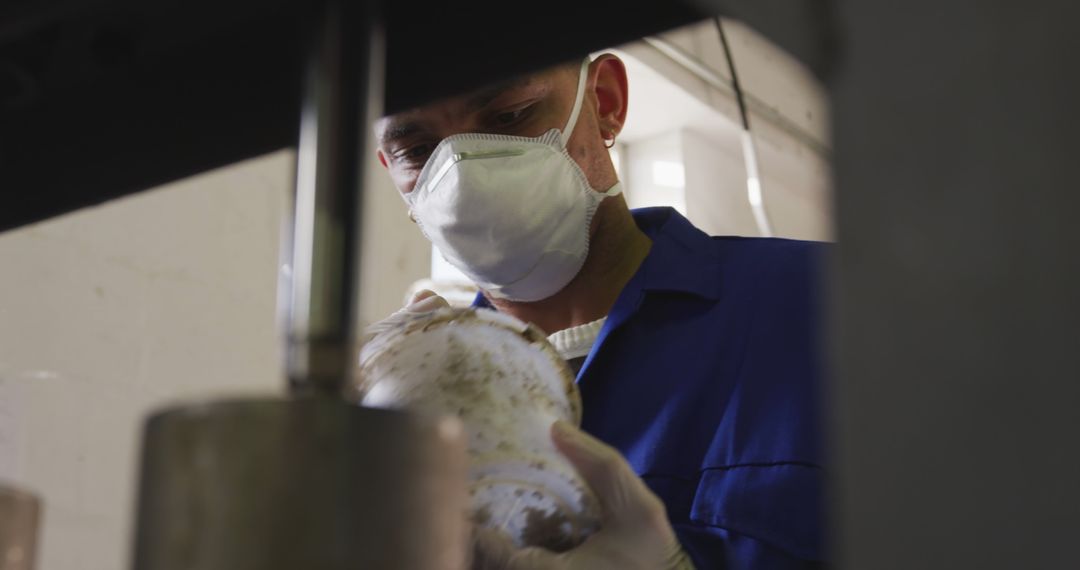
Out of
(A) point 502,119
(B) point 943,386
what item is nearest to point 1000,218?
(B) point 943,386

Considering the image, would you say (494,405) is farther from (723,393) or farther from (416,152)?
(416,152)

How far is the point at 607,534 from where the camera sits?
2.07ft

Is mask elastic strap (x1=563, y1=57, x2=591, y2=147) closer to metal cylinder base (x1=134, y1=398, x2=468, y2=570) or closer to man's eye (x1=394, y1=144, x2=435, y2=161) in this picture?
man's eye (x1=394, y1=144, x2=435, y2=161)

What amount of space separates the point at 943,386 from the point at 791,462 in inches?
30.2

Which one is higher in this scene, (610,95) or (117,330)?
(610,95)

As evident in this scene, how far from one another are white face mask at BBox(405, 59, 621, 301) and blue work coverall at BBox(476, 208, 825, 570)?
3.5 inches

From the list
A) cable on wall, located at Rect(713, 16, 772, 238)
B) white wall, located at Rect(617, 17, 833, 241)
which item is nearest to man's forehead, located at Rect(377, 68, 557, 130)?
white wall, located at Rect(617, 17, 833, 241)

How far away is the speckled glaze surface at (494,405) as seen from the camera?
50 centimetres

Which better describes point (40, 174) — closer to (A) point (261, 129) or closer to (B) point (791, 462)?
(A) point (261, 129)

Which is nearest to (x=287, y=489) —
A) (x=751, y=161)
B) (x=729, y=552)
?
(x=729, y=552)

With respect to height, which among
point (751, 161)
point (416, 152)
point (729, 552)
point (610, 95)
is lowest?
point (729, 552)

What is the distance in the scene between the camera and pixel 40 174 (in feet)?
1.23

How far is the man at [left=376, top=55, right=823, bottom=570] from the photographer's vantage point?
3.13 feet

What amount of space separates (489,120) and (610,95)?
0.22 m
